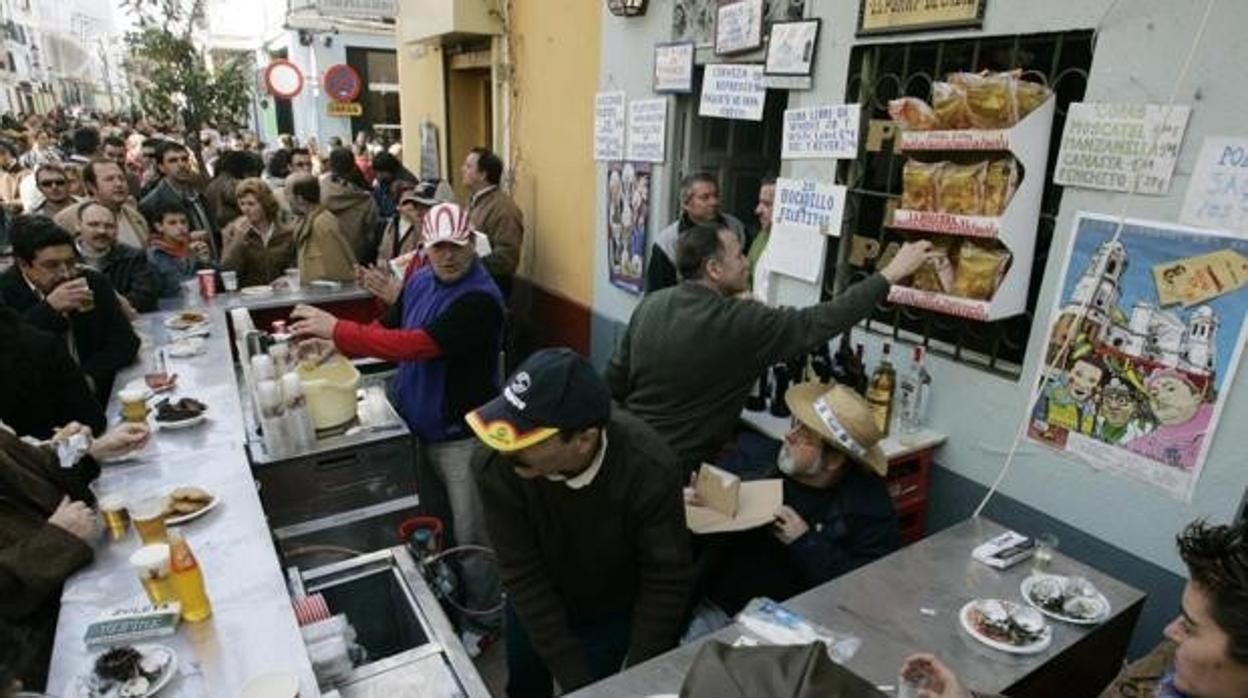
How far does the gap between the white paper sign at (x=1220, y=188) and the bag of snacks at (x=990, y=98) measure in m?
0.68

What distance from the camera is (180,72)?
1016 cm

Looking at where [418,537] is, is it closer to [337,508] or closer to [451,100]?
[337,508]

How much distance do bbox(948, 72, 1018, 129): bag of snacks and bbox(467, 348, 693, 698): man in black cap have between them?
2059 mm

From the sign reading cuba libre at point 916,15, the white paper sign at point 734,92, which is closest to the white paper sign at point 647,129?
the white paper sign at point 734,92

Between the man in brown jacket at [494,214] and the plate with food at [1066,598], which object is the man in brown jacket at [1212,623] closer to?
the plate with food at [1066,598]

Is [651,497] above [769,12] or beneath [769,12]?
beneath

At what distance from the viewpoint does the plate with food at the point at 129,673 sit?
182cm

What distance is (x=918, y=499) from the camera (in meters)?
3.67

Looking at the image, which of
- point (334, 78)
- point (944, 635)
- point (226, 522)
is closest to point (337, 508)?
point (226, 522)

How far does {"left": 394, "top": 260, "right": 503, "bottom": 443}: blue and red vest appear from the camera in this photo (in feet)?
11.8

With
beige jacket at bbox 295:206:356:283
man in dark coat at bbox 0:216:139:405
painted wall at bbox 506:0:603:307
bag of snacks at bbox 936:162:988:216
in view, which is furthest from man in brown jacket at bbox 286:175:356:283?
bag of snacks at bbox 936:162:988:216

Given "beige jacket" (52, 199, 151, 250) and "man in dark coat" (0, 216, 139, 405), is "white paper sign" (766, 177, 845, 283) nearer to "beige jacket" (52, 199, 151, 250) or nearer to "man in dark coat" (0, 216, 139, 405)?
"man in dark coat" (0, 216, 139, 405)

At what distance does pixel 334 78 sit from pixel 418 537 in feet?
32.5

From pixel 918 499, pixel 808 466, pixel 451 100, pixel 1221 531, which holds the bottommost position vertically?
pixel 918 499
